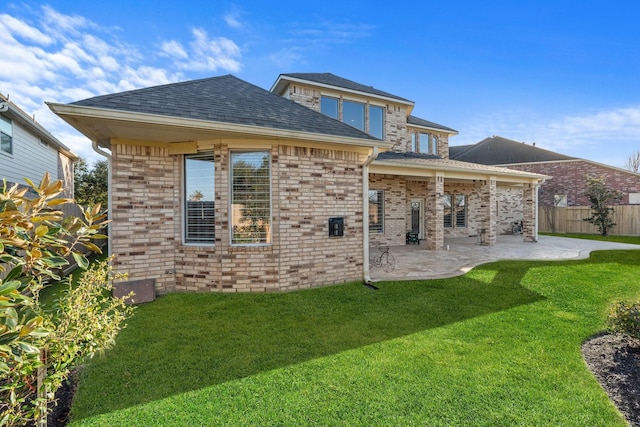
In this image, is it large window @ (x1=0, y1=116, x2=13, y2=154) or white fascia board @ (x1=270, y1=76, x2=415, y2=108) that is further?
white fascia board @ (x1=270, y1=76, x2=415, y2=108)

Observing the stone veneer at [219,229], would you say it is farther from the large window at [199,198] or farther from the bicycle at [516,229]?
the bicycle at [516,229]

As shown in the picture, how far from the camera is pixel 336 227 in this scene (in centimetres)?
704

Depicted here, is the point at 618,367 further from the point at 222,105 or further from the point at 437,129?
the point at 437,129

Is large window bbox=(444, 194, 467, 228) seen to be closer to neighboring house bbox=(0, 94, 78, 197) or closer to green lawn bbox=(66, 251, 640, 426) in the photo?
green lawn bbox=(66, 251, 640, 426)

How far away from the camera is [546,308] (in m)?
5.64

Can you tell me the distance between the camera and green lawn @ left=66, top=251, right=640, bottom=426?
2.81 meters

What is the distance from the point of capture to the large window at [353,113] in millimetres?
13430

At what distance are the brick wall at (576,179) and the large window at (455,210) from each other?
37.1ft

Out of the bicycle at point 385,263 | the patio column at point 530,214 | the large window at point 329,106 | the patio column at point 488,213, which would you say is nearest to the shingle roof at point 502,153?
the patio column at point 530,214

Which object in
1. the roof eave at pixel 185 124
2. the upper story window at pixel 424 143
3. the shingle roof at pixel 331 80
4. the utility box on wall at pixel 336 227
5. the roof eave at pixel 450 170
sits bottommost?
the utility box on wall at pixel 336 227

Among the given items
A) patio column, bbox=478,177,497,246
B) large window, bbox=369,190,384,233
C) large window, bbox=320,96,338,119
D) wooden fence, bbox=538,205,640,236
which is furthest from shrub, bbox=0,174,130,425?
wooden fence, bbox=538,205,640,236

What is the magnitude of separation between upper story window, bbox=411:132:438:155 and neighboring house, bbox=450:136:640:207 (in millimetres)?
11560

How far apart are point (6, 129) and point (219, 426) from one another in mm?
14534

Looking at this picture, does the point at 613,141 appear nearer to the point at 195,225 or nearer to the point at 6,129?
the point at 195,225
